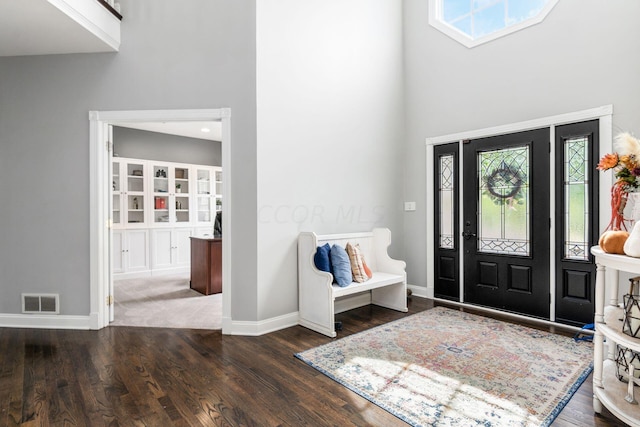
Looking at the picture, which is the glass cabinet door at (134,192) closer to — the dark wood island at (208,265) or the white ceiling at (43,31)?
the dark wood island at (208,265)

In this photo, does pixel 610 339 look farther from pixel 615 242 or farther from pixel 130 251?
pixel 130 251

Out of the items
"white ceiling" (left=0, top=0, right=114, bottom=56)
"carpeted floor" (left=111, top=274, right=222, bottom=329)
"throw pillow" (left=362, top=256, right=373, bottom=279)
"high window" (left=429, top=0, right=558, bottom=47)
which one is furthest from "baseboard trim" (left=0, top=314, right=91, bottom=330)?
"high window" (left=429, top=0, right=558, bottom=47)

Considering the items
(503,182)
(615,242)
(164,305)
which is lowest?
(164,305)

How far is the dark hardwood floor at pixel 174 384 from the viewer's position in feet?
6.23

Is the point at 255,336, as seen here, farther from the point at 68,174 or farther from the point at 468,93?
the point at 468,93

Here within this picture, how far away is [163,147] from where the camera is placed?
6625 mm

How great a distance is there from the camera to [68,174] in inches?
130

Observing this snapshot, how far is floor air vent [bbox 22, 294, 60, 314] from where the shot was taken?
3.30 meters

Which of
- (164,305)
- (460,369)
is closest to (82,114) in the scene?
(164,305)

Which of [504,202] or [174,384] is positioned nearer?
[174,384]

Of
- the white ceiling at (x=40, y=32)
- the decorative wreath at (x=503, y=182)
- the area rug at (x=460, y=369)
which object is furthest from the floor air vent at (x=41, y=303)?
the decorative wreath at (x=503, y=182)

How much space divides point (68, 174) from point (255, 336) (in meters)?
2.40

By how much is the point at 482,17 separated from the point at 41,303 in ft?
18.6

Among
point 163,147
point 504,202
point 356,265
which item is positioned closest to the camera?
point 356,265
